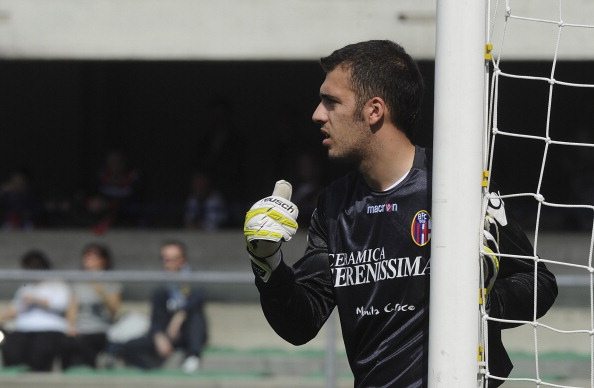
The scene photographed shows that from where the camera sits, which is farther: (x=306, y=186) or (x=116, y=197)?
(x=116, y=197)

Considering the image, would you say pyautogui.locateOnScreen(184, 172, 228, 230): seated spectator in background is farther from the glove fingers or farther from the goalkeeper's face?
the glove fingers

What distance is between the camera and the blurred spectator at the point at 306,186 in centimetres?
988

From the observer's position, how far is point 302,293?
2.86 meters

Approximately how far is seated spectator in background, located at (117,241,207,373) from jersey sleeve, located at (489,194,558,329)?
15.1 ft

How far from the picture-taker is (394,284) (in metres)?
2.74

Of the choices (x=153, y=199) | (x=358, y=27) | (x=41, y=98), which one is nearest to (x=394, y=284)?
(x=358, y=27)

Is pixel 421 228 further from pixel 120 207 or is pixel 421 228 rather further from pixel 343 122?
pixel 120 207

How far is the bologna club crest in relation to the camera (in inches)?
108

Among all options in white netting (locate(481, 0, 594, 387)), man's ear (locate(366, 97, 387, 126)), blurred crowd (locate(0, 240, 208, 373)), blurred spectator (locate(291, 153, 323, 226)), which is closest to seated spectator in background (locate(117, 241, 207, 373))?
blurred crowd (locate(0, 240, 208, 373))

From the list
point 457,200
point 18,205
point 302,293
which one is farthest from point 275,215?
point 18,205

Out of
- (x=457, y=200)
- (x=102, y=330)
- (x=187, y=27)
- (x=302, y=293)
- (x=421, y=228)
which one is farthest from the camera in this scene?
(x=187, y=27)

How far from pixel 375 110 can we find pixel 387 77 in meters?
0.09

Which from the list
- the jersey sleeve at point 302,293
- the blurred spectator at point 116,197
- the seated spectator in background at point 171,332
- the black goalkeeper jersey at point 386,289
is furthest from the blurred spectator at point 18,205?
the black goalkeeper jersey at point 386,289

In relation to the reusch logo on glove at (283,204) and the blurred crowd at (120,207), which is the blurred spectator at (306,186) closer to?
the blurred crowd at (120,207)
